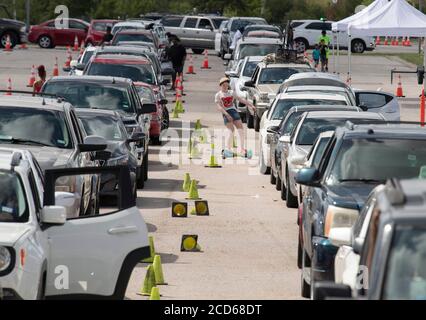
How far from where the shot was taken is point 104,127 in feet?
70.5

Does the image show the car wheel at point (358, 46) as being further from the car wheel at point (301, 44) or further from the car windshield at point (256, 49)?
the car windshield at point (256, 49)

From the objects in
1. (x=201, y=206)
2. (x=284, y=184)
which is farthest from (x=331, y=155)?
(x=284, y=184)

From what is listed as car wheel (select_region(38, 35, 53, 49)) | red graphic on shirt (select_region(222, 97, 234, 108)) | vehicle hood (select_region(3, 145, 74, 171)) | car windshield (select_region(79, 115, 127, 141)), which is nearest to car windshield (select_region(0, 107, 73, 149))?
vehicle hood (select_region(3, 145, 74, 171))

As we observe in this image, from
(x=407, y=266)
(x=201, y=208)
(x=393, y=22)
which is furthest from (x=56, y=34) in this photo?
(x=407, y=266)

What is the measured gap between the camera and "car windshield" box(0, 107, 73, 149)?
1583cm

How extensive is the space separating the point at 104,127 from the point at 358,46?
5180 cm

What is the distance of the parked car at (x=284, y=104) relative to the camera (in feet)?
84.8

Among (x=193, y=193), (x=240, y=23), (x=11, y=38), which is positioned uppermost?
(x=193, y=193)

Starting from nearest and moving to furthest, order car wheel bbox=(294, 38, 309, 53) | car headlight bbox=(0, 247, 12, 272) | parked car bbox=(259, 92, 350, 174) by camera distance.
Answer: car headlight bbox=(0, 247, 12, 272), parked car bbox=(259, 92, 350, 174), car wheel bbox=(294, 38, 309, 53)

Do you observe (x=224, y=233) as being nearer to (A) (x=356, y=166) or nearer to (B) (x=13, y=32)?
(A) (x=356, y=166)

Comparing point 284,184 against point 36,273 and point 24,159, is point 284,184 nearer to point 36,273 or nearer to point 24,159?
point 24,159

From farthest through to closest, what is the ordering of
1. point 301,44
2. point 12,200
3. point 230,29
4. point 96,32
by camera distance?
1. point 301,44
2. point 230,29
3. point 96,32
4. point 12,200

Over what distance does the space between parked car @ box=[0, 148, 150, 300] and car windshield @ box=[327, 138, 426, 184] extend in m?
2.98

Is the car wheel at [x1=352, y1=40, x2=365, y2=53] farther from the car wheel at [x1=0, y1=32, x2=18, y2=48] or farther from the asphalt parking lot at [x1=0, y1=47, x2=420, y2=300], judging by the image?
the asphalt parking lot at [x1=0, y1=47, x2=420, y2=300]
